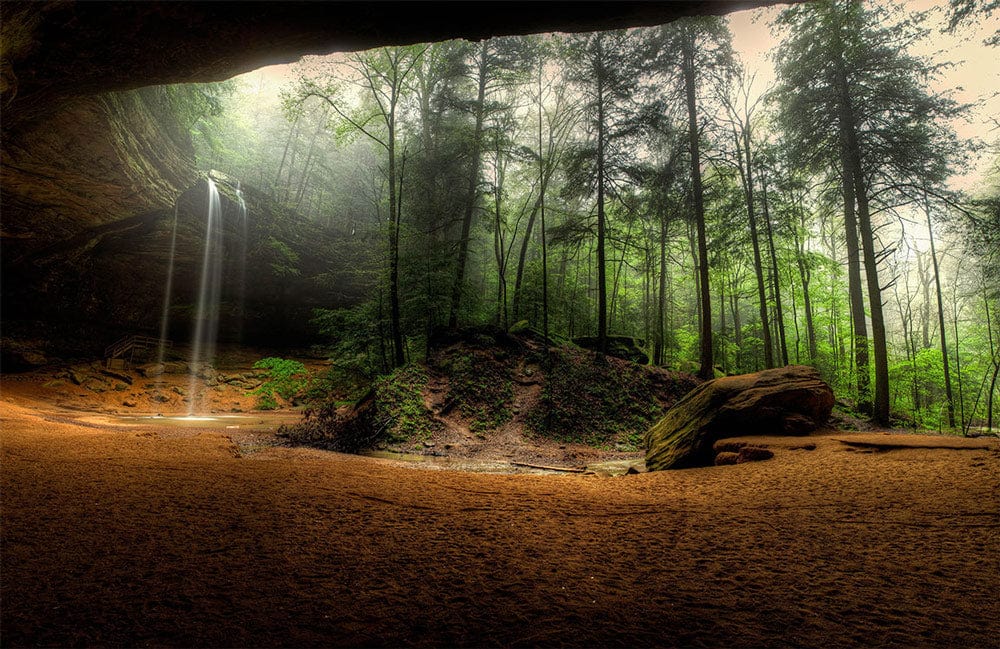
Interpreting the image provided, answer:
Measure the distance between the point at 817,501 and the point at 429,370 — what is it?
8484 mm

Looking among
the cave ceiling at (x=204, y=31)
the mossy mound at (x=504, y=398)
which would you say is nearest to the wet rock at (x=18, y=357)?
the cave ceiling at (x=204, y=31)

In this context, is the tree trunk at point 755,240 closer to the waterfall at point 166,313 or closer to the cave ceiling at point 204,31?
the cave ceiling at point 204,31

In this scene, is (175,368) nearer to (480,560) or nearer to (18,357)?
(18,357)

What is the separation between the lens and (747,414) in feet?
19.6

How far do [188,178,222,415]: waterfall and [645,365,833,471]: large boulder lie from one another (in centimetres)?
1832

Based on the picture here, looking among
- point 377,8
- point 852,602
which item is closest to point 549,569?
point 852,602

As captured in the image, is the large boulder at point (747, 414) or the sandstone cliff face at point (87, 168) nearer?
the large boulder at point (747, 414)

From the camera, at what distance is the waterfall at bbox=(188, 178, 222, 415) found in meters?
16.4

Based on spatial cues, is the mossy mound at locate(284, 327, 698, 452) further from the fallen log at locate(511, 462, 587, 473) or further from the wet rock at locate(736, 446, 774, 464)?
the wet rock at locate(736, 446, 774, 464)

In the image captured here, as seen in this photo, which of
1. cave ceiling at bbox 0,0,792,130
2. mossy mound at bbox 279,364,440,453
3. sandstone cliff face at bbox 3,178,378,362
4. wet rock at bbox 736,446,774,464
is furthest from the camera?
sandstone cliff face at bbox 3,178,378,362

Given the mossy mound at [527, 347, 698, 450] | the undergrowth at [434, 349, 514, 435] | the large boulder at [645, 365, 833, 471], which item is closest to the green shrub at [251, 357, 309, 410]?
the undergrowth at [434, 349, 514, 435]

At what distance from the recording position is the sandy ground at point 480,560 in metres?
1.33

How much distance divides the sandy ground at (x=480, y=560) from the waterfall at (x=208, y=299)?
648 inches

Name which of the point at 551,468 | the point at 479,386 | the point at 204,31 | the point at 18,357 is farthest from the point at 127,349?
the point at 551,468
